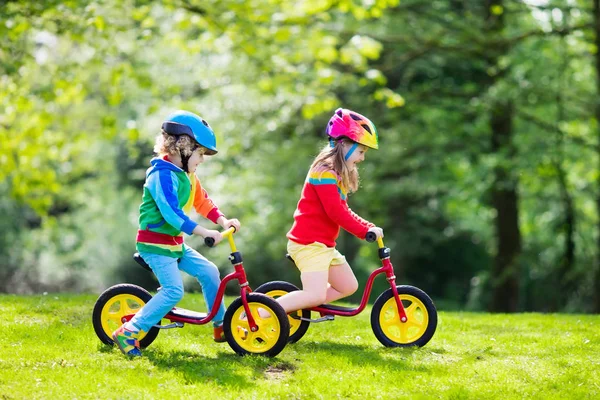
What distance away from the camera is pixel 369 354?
6.40m

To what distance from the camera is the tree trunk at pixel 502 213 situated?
15.8 metres

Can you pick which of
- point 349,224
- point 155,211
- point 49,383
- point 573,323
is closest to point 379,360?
point 349,224

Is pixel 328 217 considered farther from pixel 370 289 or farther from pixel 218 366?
pixel 218 366

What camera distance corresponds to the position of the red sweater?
20.9 ft

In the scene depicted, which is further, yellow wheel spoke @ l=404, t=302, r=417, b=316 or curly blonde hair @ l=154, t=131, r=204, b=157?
yellow wheel spoke @ l=404, t=302, r=417, b=316

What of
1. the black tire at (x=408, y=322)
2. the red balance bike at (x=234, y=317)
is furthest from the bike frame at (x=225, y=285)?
the black tire at (x=408, y=322)

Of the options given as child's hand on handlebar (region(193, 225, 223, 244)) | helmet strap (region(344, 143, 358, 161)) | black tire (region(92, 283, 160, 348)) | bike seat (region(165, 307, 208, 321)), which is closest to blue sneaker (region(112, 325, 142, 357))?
black tire (region(92, 283, 160, 348))

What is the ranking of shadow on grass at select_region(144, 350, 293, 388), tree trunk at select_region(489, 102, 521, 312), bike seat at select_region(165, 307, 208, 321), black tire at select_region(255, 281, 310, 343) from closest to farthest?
shadow on grass at select_region(144, 350, 293, 388) → bike seat at select_region(165, 307, 208, 321) → black tire at select_region(255, 281, 310, 343) → tree trunk at select_region(489, 102, 521, 312)

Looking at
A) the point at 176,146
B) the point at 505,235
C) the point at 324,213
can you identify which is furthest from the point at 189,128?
the point at 505,235

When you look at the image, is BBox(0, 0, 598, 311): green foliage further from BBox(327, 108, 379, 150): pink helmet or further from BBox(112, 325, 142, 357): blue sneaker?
BBox(112, 325, 142, 357): blue sneaker

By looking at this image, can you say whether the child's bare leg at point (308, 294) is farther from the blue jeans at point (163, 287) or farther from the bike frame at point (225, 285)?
the blue jeans at point (163, 287)

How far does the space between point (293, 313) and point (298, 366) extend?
0.77m

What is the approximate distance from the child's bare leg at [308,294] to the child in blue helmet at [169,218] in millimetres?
615

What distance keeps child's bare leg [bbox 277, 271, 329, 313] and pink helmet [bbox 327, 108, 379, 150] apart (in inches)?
42.6
